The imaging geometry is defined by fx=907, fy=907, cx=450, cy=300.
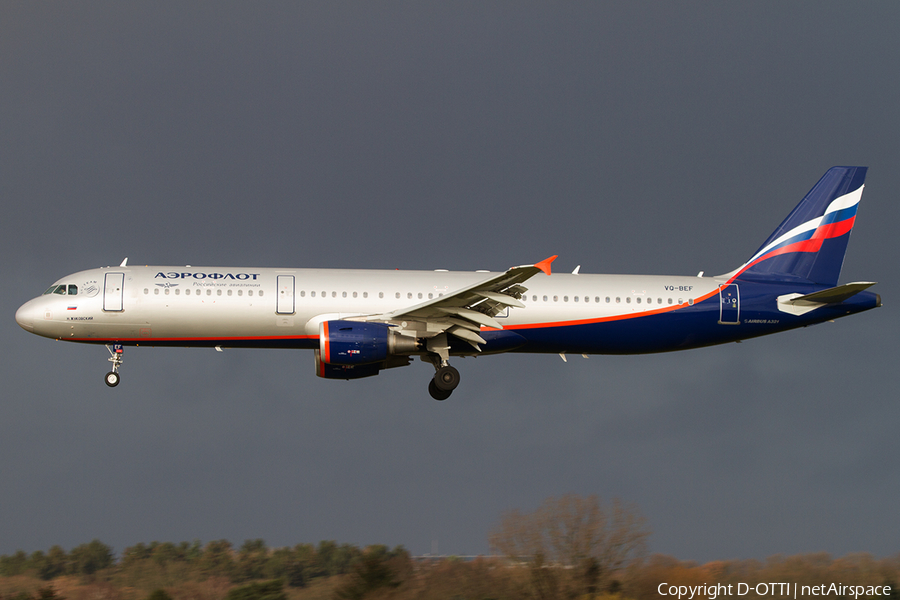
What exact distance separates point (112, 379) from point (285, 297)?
22.3 ft

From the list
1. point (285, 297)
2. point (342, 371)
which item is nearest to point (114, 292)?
point (285, 297)

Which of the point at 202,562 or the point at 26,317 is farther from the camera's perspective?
the point at 202,562

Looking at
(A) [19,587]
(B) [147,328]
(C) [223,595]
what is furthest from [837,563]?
(A) [19,587]

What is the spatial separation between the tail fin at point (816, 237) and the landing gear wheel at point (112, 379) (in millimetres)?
22159

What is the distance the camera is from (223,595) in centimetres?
3041

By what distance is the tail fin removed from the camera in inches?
1342

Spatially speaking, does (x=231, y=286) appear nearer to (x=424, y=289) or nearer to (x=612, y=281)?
(x=424, y=289)

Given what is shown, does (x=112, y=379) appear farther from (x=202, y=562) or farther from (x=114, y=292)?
(x=202, y=562)

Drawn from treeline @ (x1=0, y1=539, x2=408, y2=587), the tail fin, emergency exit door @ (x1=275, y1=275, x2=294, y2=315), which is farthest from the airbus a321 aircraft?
treeline @ (x1=0, y1=539, x2=408, y2=587)

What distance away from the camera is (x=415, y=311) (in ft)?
94.3

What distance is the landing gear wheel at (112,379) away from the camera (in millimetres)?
30859

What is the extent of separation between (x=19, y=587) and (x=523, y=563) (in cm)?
1775

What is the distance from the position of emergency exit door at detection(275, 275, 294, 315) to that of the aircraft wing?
2617 millimetres

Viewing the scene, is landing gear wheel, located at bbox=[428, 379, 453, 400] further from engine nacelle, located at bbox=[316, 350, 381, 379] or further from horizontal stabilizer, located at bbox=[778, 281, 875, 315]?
horizontal stabilizer, located at bbox=[778, 281, 875, 315]
